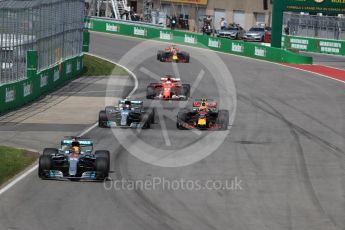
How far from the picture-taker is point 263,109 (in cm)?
3459

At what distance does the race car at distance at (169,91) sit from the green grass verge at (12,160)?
13.2 m

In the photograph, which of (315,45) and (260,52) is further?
(315,45)

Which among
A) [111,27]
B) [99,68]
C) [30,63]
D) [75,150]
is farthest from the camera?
[111,27]

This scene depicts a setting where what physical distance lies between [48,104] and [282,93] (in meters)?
11.8

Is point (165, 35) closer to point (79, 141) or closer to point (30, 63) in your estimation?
point (30, 63)

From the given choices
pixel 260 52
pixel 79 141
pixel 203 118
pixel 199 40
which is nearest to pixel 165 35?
pixel 199 40

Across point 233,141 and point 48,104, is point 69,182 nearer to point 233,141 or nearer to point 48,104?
point 233,141

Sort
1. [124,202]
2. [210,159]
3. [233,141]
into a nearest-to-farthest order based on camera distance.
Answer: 1. [124,202]
2. [210,159]
3. [233,141]

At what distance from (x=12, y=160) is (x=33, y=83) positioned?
1403 centimetres

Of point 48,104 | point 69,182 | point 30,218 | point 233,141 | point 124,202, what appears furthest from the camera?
point 48,104

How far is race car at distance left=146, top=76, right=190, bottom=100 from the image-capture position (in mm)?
35906

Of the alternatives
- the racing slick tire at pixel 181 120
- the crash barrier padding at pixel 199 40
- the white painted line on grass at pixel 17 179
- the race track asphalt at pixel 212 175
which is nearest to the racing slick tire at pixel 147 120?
the race track asphalt at pixel 212 175

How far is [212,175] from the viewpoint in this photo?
21125 mm

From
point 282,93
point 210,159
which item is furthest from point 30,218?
point 282,93
